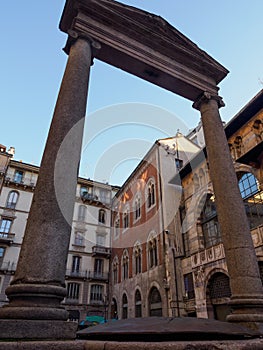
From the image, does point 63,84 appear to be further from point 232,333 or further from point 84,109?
Result: point 232,333

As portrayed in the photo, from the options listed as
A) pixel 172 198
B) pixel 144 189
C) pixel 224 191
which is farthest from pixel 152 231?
pixel 224 191

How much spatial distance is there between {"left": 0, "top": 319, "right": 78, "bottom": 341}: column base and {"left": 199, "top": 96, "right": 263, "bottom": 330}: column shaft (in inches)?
118

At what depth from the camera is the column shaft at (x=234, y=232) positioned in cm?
435

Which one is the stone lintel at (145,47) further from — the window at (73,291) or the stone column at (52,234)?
the window at (73,291)

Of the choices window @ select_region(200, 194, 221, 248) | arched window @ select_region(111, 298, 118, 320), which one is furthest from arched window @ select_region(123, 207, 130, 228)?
window @ select_region(200, 194, 221, 248)

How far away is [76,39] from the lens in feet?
18.0

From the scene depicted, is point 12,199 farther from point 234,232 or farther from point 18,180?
point 234,232

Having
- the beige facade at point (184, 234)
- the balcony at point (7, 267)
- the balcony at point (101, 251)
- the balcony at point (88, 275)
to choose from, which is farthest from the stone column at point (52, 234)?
the balcony at point (101, 251)

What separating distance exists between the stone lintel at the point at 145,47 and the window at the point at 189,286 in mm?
11718

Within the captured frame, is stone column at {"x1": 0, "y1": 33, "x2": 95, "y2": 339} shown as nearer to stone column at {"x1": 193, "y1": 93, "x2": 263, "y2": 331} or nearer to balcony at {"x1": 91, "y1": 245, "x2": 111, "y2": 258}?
stone column at {"x1": 193, "y1": 93, "x2": 263, "y2": 331}

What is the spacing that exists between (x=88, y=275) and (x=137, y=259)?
29.8 ft

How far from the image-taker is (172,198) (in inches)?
745

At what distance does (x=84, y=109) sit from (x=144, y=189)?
18112 millimetres

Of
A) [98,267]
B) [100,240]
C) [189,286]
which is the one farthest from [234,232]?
[100,240]
